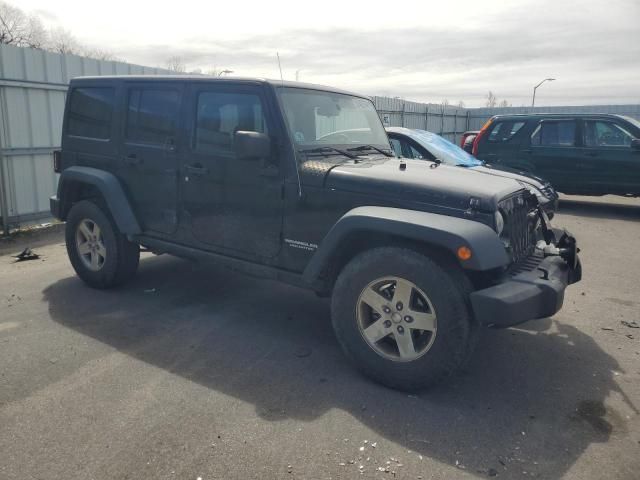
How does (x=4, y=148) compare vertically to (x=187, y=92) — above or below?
below

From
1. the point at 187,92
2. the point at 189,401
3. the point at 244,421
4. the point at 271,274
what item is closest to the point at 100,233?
the point at 187,92

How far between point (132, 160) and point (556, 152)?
863 cm

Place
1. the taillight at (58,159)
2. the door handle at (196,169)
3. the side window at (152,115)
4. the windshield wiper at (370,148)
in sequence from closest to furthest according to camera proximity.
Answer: the door handle at (196,169) → the windshield wiper at (370,148) → the side window at (152,115) → the taillight at (58,159)

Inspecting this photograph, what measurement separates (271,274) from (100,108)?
2.55 meters

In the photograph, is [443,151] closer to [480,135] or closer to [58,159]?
[480,135]

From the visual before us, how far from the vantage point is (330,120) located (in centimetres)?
438

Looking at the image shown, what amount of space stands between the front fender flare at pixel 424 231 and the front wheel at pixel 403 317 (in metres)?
0.16

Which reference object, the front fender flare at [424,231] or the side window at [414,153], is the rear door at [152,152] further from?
the side window at [414,153]

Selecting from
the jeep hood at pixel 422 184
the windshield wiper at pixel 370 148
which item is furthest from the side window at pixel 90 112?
the jeep hood at pixel 422 184

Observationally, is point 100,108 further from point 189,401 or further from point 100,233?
point 189,401

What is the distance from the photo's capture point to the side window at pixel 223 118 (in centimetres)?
401

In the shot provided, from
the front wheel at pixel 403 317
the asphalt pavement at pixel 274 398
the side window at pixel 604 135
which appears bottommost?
the asphalt pavement at pixel 274 398

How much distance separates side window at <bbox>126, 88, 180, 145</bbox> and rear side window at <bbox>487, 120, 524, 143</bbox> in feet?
26.5

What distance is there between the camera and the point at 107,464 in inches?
102
